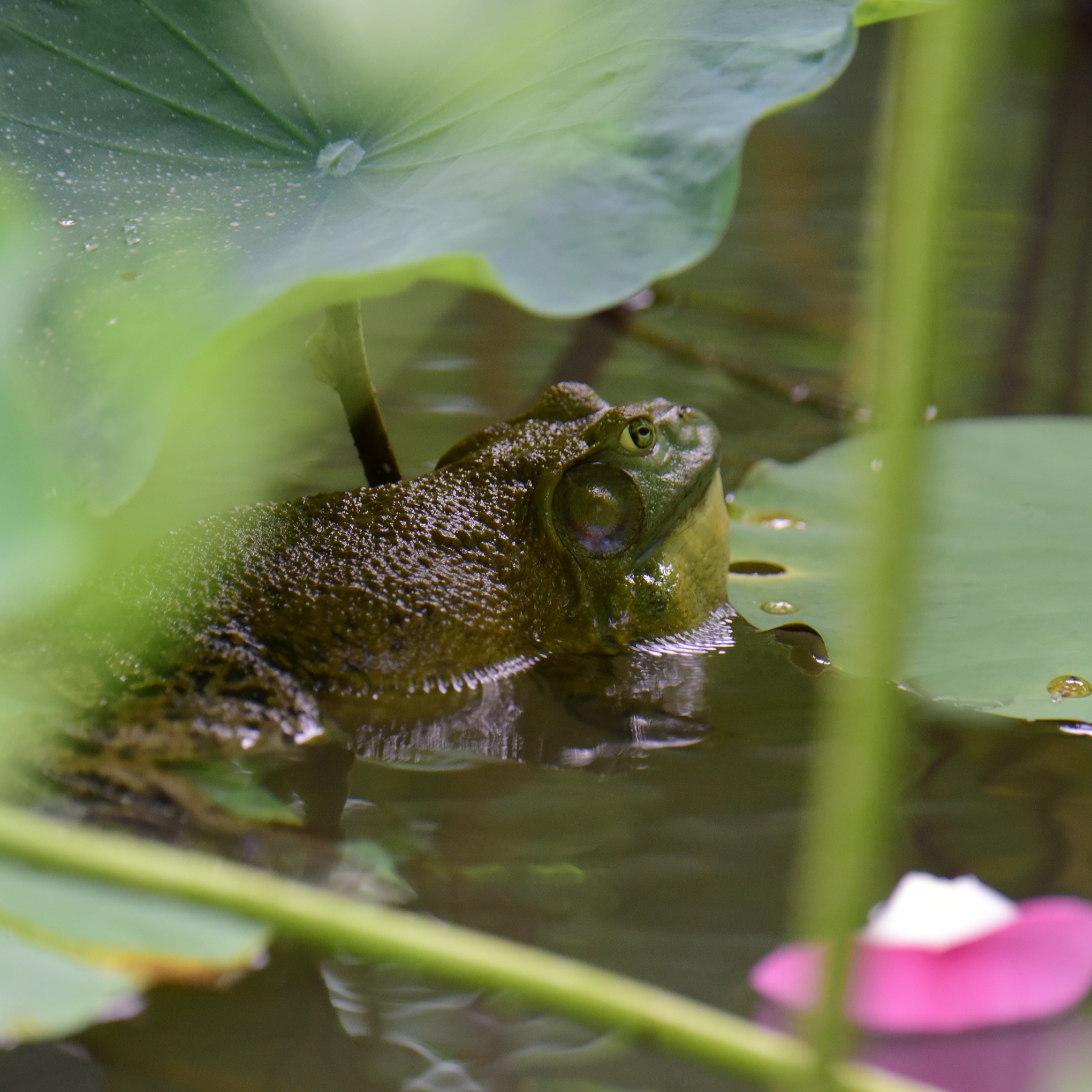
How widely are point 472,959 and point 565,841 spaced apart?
1.51ft

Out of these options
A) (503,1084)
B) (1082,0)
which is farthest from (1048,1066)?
(1082,0)

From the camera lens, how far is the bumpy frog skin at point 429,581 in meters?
0.96

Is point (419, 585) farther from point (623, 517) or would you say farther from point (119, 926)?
point (119, 926)

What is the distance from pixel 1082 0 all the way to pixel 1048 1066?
492cm

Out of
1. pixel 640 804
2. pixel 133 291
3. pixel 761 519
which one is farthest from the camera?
pixel 761 519

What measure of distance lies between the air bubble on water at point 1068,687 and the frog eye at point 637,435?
420 mm

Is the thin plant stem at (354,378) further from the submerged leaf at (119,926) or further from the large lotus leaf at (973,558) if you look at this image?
the submerged leaf at (119,926)

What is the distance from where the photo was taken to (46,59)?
36.9 inches

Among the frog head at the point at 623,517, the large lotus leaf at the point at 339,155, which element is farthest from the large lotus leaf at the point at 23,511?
the frog head at the point at 623,517

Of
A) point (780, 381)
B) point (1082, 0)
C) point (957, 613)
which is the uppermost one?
point (1082, 0)

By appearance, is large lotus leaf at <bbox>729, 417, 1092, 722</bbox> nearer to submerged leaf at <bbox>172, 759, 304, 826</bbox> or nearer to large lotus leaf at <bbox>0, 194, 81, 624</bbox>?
submerged leaf at <bbox>172, 759, 304, 826</bbox>

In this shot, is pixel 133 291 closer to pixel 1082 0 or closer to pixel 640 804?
pixel 640 804

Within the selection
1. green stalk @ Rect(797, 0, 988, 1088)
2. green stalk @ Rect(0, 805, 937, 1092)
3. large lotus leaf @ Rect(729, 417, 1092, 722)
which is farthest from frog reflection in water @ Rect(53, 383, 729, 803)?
green stalk @ Rect(797, 0, 988, 1088)

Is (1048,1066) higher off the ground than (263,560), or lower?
lower
